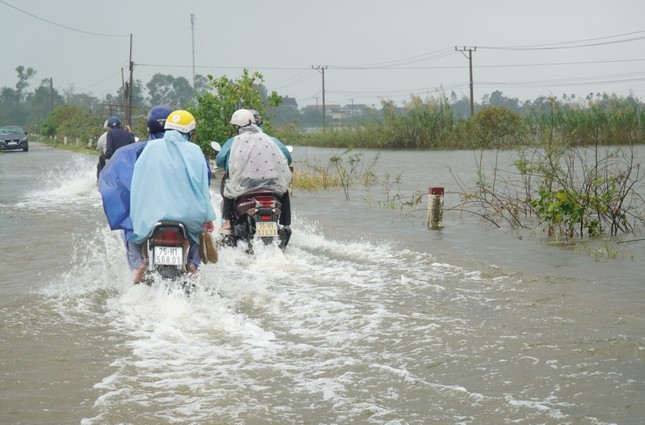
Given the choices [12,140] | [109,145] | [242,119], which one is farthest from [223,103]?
[12,140]

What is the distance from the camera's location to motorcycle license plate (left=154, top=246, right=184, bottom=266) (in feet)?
24.8

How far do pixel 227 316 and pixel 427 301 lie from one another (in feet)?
6.08

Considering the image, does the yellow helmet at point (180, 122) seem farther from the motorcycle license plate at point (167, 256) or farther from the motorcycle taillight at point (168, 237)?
the motorcycle license plate at point (167, 256)

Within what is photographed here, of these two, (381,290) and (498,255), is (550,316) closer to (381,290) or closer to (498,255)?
(381,290)

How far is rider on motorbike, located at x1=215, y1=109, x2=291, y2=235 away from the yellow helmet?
270 cm

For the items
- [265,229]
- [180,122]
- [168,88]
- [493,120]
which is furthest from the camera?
[168,88]

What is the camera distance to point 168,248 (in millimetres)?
7562

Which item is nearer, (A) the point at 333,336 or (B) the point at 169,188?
(A) the point at 333,336

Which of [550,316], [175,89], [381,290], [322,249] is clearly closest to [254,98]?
[322,249]

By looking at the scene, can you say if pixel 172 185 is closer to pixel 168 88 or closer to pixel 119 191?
pixel 119 191

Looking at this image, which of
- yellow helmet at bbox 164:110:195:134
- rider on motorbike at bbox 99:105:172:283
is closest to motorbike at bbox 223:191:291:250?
rider on motorbike at bbox 99:105:172:283

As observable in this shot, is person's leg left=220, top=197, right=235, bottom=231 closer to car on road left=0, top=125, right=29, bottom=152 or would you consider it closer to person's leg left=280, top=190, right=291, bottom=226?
person's leg left=280, top=190, right=291, bottom=226

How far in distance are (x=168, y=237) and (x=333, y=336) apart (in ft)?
4.96

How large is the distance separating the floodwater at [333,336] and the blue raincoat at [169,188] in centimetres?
60
